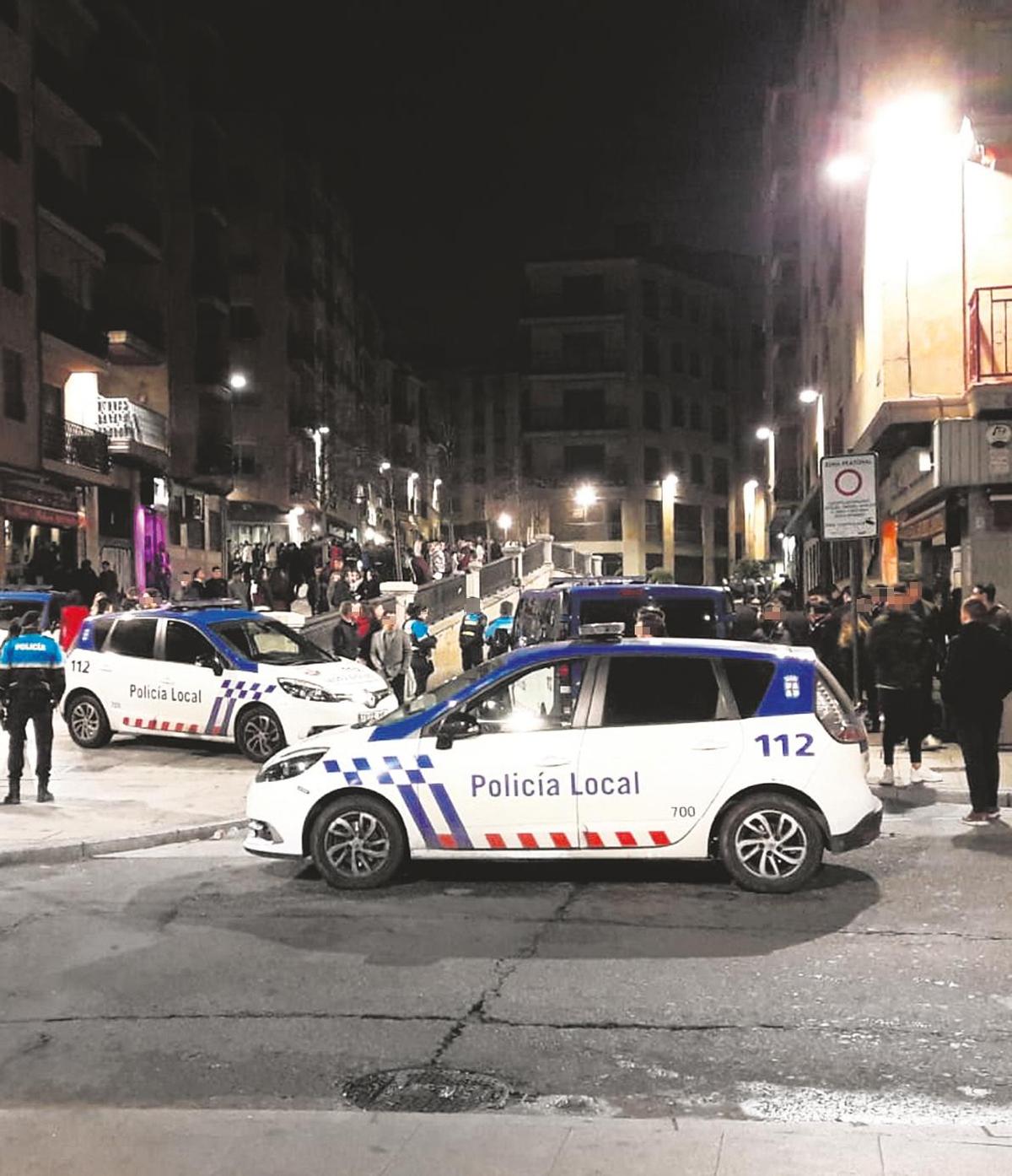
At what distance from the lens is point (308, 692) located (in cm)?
1459

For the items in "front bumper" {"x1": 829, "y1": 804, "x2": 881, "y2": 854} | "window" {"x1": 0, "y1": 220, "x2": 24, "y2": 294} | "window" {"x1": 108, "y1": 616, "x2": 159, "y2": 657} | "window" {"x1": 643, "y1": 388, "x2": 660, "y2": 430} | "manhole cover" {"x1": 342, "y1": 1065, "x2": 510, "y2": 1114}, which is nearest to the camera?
"manhole cover" {"x1": 342, "y1": 1065, "x2": 510, "y2": 1114}

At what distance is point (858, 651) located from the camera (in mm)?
15344

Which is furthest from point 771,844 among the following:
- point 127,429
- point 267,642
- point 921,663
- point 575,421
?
point 575,421

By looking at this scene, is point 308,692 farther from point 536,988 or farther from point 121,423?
point 121,423

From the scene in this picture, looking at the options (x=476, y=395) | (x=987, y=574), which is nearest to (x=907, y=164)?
(x=987, y=574)

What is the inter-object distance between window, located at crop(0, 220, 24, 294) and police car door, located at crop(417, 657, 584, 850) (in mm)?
27370

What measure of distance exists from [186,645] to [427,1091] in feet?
35.7

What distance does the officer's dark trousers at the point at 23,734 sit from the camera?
39.4 feet

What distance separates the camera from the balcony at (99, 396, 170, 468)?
123ft

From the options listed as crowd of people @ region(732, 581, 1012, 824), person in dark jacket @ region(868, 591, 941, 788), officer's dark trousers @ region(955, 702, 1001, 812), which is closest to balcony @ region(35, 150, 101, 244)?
crowd of people @ region(732, 581, 1012, 824)

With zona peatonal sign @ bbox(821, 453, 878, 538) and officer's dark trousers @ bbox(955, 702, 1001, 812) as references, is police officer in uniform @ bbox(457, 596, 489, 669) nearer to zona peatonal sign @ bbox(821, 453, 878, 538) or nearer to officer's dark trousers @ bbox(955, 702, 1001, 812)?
zona peatonal sign @ bbox(821, 453, 878, 538)

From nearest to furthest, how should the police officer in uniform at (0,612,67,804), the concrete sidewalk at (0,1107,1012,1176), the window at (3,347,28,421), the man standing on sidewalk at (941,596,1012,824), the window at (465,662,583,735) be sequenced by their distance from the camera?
1. the concrete sidewalk at (0,1107,1012,1176)
2. the window at (465,662,583,735)
3. the man standing on sidewalk at (941,596,1012,824)
4. the police officer in uniform at (0,612,67,804)
5. the window at (3,347,28,421)

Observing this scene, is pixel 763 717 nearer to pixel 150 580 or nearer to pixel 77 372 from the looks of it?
pixel 77 372

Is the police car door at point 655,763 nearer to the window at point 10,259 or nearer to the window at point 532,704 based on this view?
the window at point 532,704
